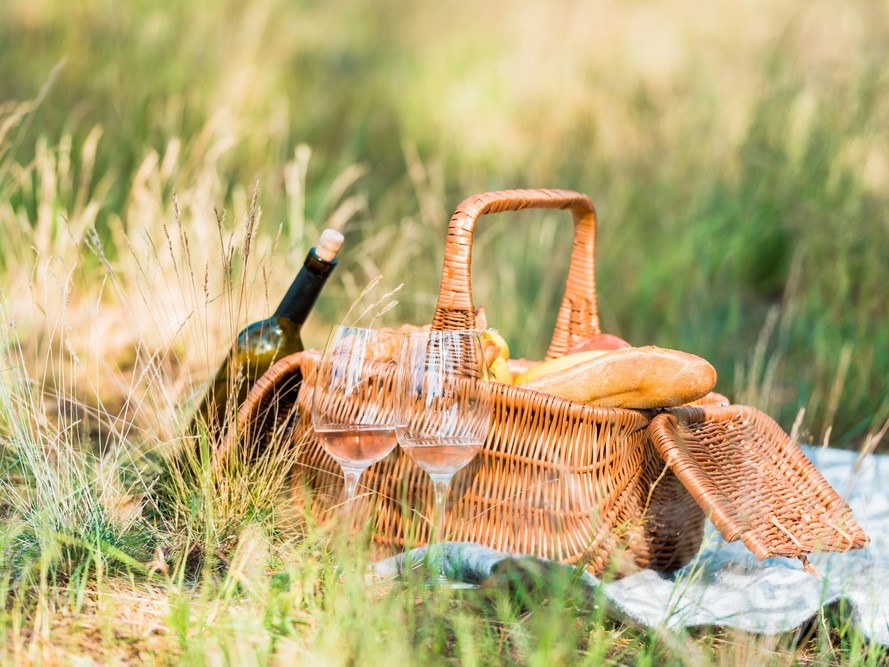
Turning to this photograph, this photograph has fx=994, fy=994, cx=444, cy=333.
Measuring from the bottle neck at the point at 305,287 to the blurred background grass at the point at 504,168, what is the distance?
2.90ft

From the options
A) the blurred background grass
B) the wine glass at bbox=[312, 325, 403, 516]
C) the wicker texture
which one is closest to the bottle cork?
the wine glass at bbox=[312, 325, 403, 516]

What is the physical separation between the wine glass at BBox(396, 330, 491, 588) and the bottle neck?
453mm

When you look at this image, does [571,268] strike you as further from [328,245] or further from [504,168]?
[504,168]

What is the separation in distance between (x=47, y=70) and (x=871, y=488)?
347 centimetres

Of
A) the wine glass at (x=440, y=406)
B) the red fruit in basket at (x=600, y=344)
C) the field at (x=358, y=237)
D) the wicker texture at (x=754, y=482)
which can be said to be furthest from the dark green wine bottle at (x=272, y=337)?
the wicker texture at (x=754, y=482)

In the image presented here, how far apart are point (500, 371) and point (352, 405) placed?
444 mm

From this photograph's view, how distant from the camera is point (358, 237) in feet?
14.9

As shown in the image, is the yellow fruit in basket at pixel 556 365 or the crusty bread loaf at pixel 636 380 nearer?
the crusty bread loaf at pixel 636 380

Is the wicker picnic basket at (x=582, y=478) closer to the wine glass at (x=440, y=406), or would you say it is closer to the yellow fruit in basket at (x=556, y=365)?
the wine glass at (x=440, y=406)

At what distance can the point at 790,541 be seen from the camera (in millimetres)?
1819

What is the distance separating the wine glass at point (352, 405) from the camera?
1.75 m

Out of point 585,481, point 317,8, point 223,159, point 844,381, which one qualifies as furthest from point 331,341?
point 317,8

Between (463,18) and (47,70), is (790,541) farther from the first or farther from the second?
(463,18)

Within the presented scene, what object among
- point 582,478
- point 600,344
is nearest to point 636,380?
point 582,478
